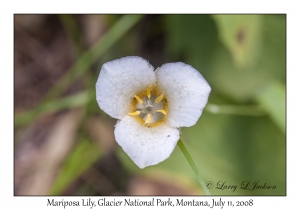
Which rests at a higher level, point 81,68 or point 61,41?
point 61,41

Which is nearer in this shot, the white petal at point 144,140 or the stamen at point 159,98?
the white petal at point 144,140

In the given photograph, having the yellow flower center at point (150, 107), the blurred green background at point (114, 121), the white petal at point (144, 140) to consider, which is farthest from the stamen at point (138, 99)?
the blurred green background at point (114, 121)

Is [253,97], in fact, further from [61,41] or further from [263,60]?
[61,41]

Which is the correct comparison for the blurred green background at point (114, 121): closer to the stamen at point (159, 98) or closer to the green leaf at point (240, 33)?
the green leaf at point (240, 33)

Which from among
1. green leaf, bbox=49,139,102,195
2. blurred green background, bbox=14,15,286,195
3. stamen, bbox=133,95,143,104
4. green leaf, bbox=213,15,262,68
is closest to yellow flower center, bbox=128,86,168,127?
stamen, bbox=133,95,143,104

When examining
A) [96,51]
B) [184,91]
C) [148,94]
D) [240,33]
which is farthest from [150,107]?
[96,51]

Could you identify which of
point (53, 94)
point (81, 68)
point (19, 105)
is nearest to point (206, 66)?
point (81, 68)
